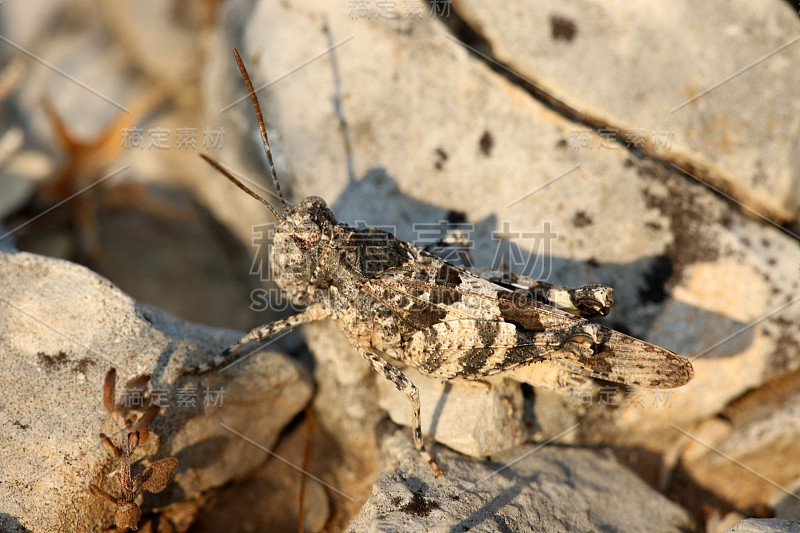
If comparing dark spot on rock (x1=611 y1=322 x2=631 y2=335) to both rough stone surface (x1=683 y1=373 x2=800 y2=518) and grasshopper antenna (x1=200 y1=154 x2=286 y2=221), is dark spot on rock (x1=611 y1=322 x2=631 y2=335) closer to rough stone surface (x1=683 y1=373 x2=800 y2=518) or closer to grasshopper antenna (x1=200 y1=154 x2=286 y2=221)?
rough stone surface (x1=683 y1=373 x2=800 y2=518)

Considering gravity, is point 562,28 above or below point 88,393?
above

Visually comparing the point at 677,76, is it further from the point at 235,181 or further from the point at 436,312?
the point at 235,181

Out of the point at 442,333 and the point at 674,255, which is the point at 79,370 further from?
the point at 674,255

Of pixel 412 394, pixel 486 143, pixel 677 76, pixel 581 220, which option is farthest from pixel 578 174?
pixel 412 394

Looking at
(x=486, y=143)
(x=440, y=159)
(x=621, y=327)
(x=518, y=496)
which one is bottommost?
(x=518, y=496)

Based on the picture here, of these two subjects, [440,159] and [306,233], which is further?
[440,159]

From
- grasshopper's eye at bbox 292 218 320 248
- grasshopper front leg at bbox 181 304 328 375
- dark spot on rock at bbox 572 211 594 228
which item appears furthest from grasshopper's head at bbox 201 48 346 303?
dark spot on rock at bbox 572 211 594 228

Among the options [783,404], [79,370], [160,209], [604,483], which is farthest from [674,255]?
[160,209]
